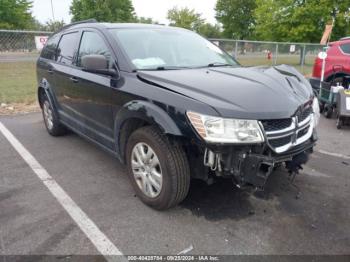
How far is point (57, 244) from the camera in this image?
8.68 feet

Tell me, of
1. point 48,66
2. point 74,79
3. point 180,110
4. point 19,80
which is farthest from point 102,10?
point 180,110

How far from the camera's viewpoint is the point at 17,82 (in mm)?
10859

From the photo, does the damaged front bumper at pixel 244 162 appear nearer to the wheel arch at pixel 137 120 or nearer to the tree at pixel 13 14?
the wheel arch at pixel 137 120

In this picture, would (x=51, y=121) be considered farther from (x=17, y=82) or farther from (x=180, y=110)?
(x=17, y=82)

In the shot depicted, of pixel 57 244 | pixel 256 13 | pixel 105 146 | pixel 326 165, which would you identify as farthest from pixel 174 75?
pixel 256 13

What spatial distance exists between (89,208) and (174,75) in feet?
5.12

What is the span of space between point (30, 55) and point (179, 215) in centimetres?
1284

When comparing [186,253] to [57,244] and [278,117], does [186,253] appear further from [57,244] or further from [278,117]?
[278,117]

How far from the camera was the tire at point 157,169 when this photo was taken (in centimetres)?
278

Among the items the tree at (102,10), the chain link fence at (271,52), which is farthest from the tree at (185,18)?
the chain link fence at (271,52)

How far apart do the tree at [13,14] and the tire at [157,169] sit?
37446mm

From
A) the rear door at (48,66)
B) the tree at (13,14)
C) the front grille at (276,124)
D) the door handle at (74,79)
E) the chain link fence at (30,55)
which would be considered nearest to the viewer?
the front grille at (276,124)

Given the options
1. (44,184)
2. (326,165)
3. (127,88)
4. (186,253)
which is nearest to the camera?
(186,253)

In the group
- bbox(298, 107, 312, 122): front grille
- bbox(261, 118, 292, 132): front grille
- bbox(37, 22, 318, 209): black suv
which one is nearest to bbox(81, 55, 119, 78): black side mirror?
bbox(37, 22, 318, 209): black suv
